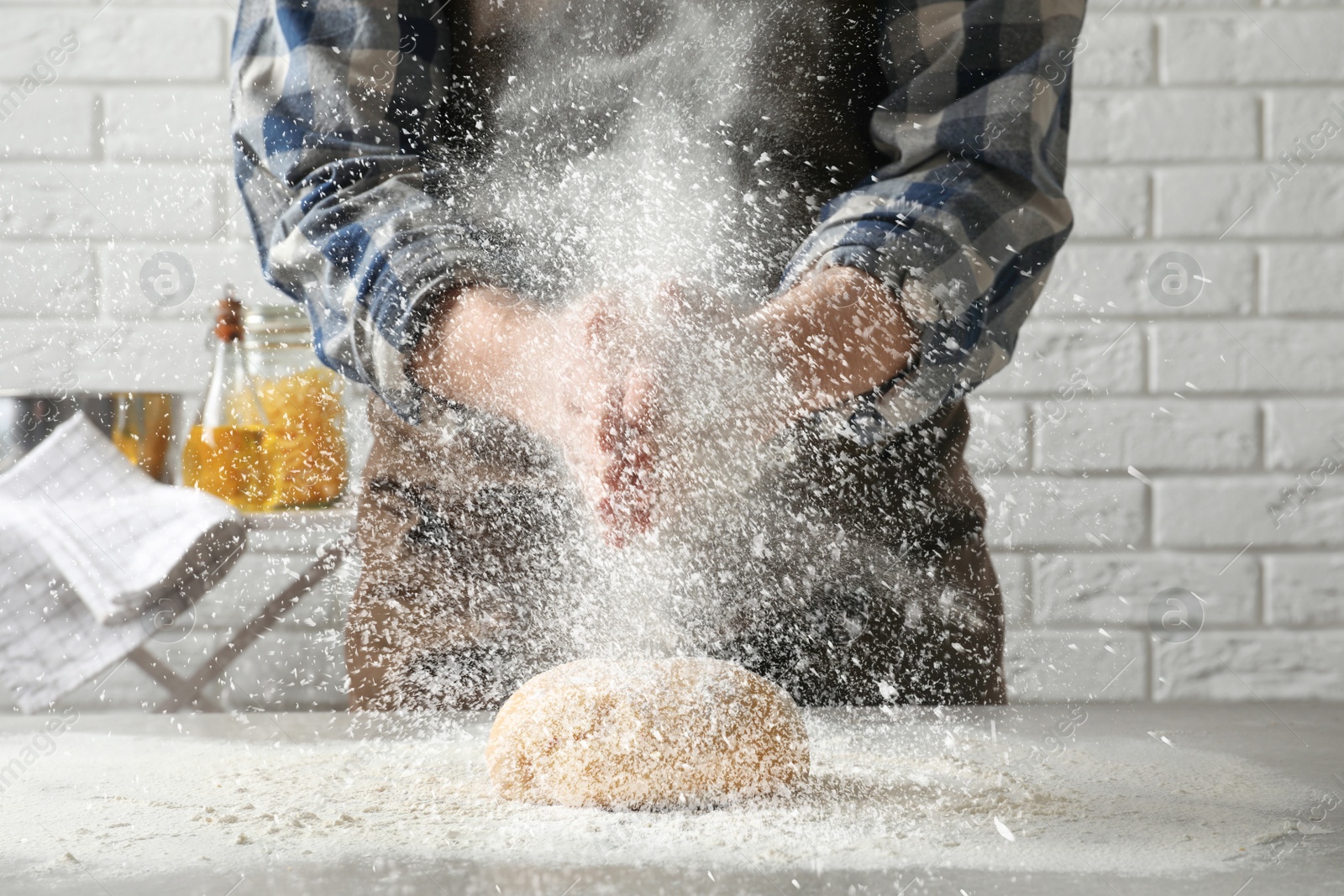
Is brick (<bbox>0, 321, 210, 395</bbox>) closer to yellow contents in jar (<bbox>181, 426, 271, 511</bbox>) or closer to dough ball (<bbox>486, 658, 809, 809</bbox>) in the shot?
yellow contents in jar (<bbox>181, 426, 271, 511</bbox>)

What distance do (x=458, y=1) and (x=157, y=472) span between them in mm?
423

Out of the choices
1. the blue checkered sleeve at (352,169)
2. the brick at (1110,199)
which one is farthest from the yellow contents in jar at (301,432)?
the brick at (1110,199)

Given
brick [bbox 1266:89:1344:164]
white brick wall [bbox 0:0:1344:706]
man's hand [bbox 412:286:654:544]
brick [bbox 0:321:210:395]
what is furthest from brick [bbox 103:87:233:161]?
brick [bbox 1266:89:1344:164]

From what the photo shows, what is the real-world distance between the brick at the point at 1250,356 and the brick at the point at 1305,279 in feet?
0.04

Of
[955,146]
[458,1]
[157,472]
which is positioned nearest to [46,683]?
[157,472]

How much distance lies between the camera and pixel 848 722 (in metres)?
0.59

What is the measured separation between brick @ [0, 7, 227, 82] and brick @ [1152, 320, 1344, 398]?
84 centimetres

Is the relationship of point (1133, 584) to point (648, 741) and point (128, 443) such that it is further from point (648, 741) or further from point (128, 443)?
point (128, 443)

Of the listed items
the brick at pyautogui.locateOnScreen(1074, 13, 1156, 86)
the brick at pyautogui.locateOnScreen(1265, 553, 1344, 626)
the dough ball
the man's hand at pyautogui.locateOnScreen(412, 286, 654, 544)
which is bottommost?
the brick at pyautogui.locateOnScreen(1265, 553, 1344, 626)

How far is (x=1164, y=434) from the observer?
0.94 meters

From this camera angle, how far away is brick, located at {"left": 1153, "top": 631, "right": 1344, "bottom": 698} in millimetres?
943

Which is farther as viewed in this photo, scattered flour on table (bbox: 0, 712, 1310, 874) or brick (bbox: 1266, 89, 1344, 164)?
brick (bbox: 1266, 89, 1344, 164)

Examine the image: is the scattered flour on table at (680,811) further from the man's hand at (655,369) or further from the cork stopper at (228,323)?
the cork stopper at (228,323)

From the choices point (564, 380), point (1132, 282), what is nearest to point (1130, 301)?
point (1132, 282)
